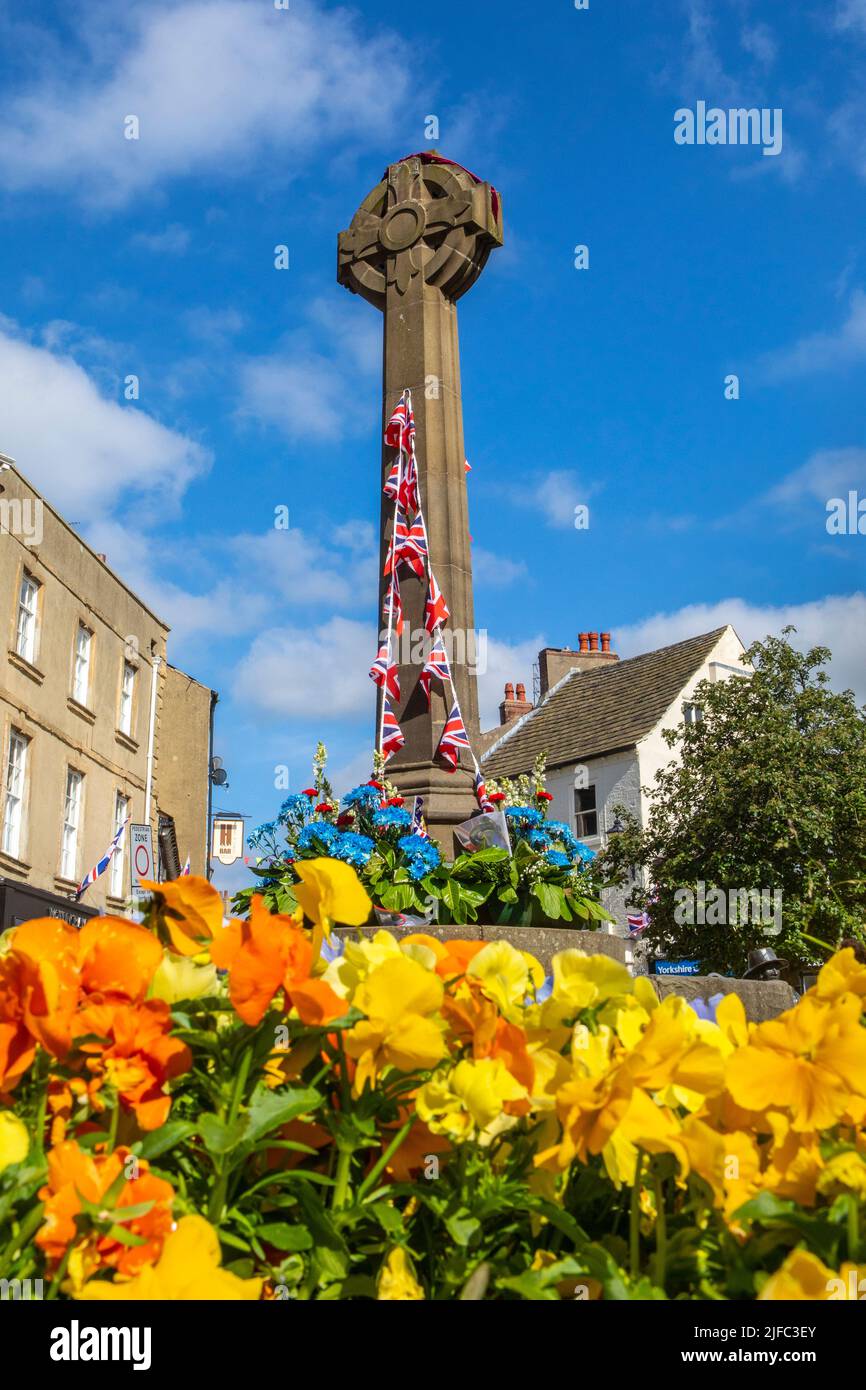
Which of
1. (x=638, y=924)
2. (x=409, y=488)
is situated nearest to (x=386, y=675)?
(x=409, y=488)

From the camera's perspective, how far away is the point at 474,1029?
1060mm

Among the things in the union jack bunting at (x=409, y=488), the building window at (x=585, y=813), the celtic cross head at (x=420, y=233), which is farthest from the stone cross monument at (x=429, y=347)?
the building window at (x=585, y=813)

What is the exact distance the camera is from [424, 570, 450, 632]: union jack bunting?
9.11 m

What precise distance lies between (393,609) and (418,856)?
313cm

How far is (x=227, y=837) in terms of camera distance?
39.8m

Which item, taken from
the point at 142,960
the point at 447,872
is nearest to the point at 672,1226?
the point at 142,960

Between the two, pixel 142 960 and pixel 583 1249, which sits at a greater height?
pixel 142 960

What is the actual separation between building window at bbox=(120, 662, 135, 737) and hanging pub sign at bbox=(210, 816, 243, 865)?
15.2m

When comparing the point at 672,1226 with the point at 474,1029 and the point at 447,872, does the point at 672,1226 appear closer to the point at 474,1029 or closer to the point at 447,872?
the point at 474,1029

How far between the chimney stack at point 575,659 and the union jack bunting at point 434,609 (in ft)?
99.4

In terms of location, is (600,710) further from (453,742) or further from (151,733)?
(453,742)

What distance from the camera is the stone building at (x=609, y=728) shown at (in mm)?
32156

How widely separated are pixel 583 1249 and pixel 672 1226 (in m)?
0.12

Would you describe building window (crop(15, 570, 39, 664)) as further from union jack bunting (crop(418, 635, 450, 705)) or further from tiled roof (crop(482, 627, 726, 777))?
tiled roof (crop(482, 627, 726, 777))
